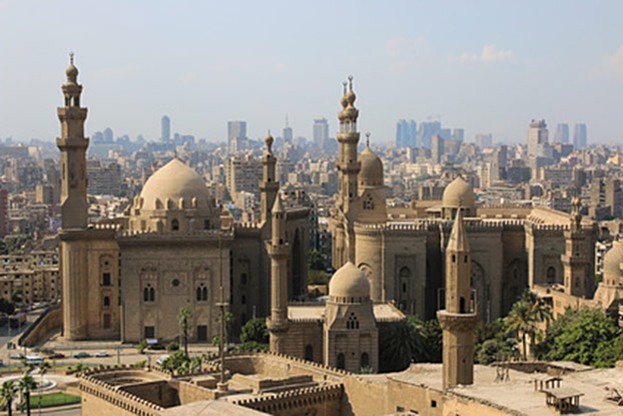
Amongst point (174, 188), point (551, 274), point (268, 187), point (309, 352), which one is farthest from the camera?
point (268, 187)

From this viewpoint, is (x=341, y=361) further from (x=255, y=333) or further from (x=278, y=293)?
(x=255, y=333)

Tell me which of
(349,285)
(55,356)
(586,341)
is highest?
(349,285)

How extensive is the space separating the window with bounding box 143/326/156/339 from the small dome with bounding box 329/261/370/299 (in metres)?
13.2

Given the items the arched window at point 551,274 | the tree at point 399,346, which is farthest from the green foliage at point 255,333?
the arched window at point 551,274

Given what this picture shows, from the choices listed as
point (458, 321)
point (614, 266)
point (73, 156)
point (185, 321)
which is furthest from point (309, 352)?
point (73, 156)

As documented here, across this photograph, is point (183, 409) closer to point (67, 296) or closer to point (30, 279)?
point (67, 296)

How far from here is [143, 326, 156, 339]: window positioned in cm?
5406

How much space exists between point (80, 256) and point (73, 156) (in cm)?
502

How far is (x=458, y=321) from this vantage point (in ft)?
104

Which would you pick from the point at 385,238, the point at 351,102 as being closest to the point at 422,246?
the point at 385,238

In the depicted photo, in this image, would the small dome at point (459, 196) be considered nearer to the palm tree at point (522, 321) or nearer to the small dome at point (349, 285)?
the palm tree at point (522, 321)

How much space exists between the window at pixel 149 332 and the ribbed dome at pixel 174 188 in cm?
581

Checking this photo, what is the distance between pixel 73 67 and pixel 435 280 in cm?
2104

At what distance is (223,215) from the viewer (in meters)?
62.2
